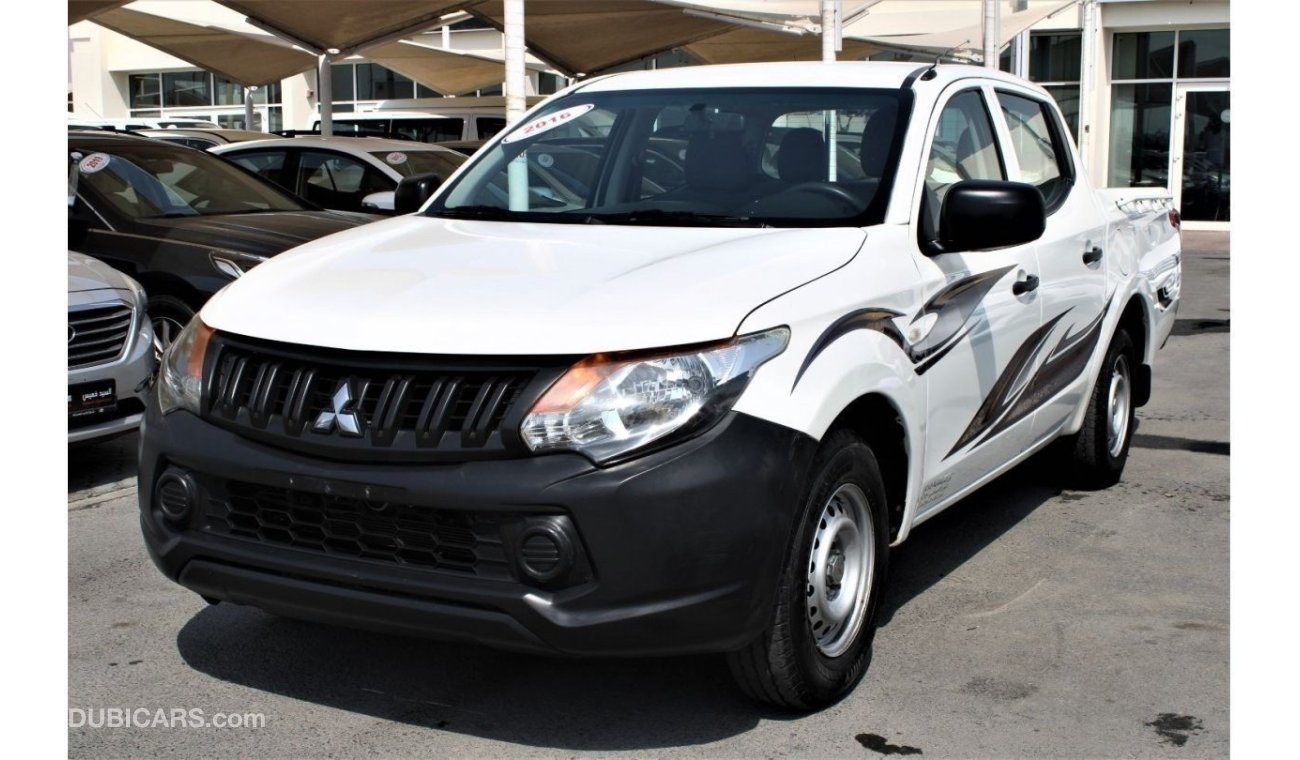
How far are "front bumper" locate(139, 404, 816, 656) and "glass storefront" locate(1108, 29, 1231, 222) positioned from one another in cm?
2473

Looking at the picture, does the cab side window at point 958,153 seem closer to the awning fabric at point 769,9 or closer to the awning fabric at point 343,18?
the awning fabric at point 343,18

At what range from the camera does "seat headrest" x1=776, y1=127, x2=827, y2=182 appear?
14.8 feet

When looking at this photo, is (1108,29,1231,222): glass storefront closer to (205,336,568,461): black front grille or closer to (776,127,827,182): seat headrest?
(776,127,827,182): seat headrest

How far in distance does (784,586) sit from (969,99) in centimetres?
223

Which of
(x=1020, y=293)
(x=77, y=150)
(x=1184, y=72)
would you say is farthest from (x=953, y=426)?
(x=1184, y=72)

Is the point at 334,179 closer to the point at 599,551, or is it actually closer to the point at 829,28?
the point at 829,28

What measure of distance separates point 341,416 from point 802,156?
1.81 meters

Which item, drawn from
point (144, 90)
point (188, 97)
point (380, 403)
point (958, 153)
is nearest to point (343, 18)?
point (958, 153)

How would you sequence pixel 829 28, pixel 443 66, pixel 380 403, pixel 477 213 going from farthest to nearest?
1. pixel 443 66
2. pixel 829 28
3. pixel 477 213
4. pixel 380 403

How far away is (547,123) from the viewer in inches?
201

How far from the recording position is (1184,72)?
2666 cm

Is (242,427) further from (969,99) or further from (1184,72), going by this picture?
(1184,72)

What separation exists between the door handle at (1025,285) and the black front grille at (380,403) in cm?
200

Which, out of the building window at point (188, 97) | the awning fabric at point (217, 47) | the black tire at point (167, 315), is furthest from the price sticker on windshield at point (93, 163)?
the building window at point (188, 97)
